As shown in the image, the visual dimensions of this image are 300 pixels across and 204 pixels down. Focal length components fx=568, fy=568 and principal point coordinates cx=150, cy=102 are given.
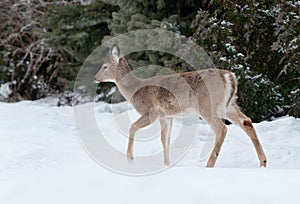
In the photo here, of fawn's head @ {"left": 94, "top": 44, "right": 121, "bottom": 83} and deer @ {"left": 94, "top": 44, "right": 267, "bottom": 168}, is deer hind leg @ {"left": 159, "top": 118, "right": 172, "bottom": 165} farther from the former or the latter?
fawn's head @ {"left": 94, "top": 44, "right": 121, "bottom": 83}

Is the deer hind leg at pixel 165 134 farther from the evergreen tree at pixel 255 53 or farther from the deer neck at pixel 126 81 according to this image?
the evergreen tree at pixel 255 53

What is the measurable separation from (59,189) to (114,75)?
2425 mm

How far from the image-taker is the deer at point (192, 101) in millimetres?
5391

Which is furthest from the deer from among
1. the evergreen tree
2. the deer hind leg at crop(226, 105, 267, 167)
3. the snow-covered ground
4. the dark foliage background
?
the evergreen tree

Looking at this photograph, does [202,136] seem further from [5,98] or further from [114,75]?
[5,98]

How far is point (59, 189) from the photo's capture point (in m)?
4.00

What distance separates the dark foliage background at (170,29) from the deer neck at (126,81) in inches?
86.9

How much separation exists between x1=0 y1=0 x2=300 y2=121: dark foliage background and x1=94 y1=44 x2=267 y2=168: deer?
2182mm

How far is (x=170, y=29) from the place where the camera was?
31.9ft

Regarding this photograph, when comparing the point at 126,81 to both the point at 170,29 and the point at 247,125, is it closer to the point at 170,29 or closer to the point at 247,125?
the point at 247,125

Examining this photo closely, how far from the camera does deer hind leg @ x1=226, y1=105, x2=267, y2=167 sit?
5.31 metres

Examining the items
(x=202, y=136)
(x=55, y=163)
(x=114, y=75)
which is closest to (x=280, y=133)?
(x=202, y=136)

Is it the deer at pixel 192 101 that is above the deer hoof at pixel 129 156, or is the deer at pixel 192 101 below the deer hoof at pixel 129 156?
above

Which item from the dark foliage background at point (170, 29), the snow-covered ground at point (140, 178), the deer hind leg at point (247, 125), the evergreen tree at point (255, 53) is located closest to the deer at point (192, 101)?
the deer hind leg at point (247, 125)
